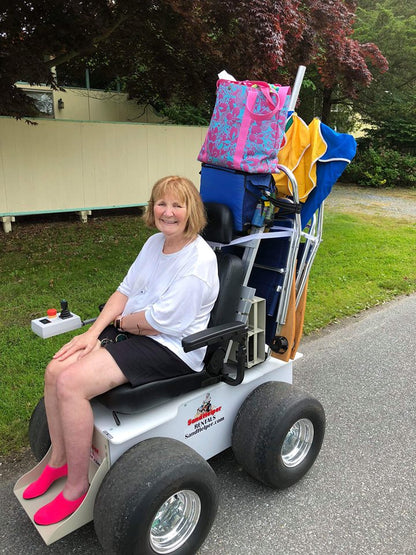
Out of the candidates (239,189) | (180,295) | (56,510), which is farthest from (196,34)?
(56,510)

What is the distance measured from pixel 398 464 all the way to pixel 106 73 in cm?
905

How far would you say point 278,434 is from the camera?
7.97ft

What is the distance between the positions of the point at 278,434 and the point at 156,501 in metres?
0.80

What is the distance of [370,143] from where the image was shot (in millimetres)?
18094

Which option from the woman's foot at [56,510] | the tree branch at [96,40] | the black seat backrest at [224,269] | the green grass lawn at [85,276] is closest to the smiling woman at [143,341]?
the woman's foot at [56,510]

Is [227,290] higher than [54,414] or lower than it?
higher

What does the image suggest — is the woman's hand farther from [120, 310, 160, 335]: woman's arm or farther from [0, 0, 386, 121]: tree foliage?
[0, 0, 386, 121]: tree foliage

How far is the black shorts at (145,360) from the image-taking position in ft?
7.09

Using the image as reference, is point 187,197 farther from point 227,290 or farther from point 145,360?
point 145,360

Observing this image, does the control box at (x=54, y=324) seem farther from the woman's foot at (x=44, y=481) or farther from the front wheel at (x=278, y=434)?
the front wheel at (x=278, y=434)

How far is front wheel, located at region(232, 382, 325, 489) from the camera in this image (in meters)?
2.43

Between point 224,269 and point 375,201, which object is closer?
point 224,269

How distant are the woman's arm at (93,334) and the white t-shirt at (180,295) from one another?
15 centimetres

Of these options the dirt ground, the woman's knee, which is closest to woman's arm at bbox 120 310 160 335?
the woman's knee
